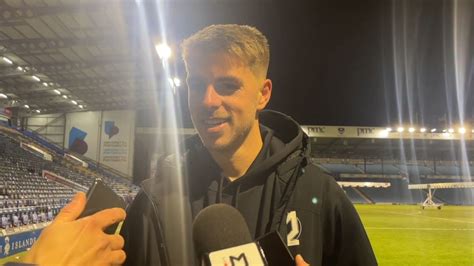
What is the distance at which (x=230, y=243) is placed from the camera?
43.2 inches

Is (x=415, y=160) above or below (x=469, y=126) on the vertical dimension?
below

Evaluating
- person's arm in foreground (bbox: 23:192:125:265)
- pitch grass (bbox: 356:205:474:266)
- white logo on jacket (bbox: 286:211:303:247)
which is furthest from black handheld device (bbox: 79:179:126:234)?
pitch grass (bbox: 356:205:474:266)

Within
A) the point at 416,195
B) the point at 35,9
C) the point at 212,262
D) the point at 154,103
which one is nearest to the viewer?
the point at 212,262

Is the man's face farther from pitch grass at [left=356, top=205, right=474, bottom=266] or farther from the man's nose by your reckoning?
pitch grass at [left=356, top=205, right=474, bottom=266]

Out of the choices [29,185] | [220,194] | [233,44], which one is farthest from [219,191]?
[29,185]

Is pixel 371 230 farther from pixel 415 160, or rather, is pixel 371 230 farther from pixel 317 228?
pixel 415 160

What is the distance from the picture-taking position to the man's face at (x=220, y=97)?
1419 mm

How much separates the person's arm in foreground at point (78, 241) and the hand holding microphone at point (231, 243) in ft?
0.80

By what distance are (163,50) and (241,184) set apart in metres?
19.5

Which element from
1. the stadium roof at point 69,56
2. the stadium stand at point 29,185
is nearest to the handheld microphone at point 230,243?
the stadium stand at point 29,185

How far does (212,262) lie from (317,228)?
0.60 metres

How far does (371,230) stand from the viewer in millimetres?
13695

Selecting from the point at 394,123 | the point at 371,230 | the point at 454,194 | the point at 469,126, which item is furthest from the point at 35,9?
the point at 454,194

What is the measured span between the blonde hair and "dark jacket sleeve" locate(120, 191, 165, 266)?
1.85 ft
